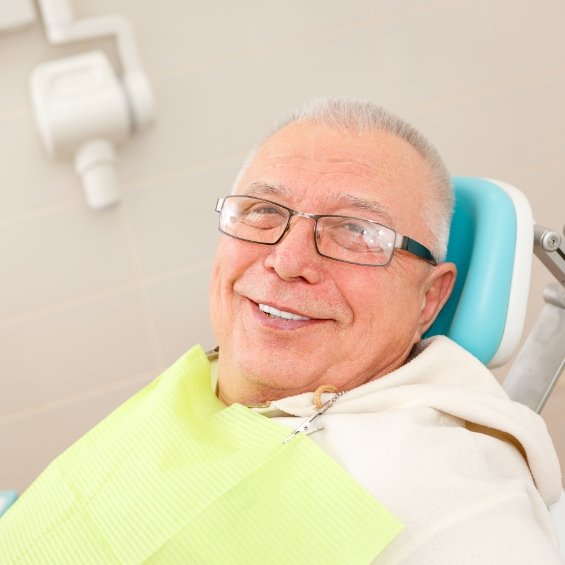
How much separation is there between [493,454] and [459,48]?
1.44 metres

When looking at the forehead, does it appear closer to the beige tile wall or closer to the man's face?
the man's face

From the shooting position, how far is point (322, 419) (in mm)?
1086

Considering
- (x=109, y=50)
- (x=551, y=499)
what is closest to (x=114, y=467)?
(x=551, y=499)

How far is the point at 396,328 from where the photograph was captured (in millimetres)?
1216

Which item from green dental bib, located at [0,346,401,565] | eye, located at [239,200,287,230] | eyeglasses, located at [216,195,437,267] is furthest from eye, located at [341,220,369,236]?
green dental bib, located at [0,346,401,565]

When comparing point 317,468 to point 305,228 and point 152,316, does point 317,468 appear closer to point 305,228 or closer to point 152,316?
point 305,228

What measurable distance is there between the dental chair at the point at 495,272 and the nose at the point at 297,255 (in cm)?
27

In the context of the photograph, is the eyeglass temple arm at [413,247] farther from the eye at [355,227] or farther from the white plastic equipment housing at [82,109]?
the white plastic equipment housing at [82,109]

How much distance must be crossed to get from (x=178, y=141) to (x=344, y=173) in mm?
911

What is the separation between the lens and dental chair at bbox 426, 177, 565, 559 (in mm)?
1252

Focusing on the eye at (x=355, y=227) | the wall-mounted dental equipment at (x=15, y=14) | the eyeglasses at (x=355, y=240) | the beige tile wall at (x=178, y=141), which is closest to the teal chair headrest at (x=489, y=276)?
the eyeglasses at (x=355, y=240)

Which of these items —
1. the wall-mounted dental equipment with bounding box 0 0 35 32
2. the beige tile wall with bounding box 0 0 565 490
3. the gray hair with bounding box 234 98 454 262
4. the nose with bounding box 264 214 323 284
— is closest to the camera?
the nose with bounding box 264 214 323 284

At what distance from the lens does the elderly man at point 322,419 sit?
93 centimetres

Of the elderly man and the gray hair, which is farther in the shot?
the gray hair
